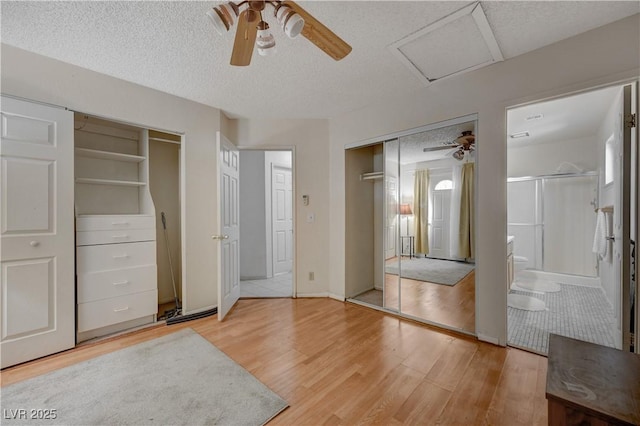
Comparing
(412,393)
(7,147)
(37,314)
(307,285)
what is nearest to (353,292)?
(307,285)

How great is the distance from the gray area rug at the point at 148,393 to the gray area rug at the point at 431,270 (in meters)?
1.93

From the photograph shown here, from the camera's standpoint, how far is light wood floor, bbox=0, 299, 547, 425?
1.49 meters

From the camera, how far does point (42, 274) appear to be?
211 cm

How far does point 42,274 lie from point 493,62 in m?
4.22

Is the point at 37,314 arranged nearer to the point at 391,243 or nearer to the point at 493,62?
the point at 391,243

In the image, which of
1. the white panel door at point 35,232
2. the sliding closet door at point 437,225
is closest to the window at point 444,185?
the sliding closet door at point 437,225

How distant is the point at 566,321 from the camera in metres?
2.58

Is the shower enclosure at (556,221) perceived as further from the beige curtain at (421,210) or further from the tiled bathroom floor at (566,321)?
the beige curtain at (421,210)

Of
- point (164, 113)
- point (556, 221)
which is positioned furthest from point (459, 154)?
point (164, 113)

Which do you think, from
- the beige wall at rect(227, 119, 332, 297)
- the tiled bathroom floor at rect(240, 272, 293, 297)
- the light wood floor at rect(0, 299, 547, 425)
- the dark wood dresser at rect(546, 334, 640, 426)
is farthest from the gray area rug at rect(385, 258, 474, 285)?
the tiled bathroom floor at rect(240, 272, 293, 297)

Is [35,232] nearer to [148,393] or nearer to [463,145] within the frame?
[148,393]

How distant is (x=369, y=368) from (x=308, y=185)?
92.6 inches

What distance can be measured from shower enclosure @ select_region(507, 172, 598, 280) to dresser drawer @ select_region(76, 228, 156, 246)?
17.8ft

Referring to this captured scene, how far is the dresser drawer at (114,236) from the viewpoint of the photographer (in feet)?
7.73
